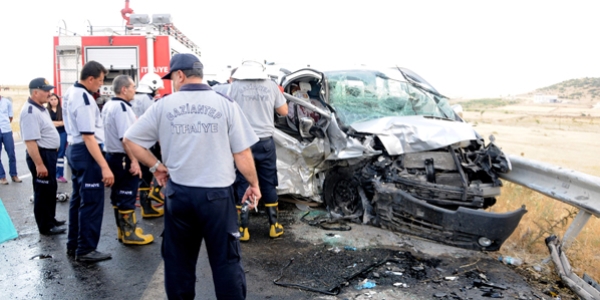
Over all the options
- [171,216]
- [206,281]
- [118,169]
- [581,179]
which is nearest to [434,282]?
[581,179]

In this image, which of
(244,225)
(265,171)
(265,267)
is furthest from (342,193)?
(265,267)

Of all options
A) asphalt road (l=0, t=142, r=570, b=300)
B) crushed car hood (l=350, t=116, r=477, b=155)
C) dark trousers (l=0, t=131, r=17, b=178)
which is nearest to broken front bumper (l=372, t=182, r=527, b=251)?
asphalt road (l=0, t=142, r=570, b=300)

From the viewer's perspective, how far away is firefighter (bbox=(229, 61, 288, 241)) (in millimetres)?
5008

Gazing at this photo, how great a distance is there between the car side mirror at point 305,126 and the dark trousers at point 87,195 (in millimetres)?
2521

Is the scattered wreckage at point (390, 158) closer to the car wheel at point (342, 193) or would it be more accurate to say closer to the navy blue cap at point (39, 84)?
the car wheel at point (342, 193)

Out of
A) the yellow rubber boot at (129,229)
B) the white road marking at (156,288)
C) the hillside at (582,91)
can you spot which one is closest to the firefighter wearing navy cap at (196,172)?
the white road marking at (156,288)

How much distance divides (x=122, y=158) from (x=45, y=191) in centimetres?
116

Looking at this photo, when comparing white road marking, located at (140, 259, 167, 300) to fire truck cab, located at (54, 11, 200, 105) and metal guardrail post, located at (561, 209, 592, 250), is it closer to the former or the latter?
metal guardrail post, located at (561, 209, 592, 250)

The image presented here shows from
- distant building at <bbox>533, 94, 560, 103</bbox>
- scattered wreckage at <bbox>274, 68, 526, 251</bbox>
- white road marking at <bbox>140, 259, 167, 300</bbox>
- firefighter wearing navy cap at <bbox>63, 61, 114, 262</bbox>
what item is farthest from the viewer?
distant building at <bbox>533, 94, 560, 103</bbox>

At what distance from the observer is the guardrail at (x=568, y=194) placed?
366cm

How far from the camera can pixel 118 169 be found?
4641mm

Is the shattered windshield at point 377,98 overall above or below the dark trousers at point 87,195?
above

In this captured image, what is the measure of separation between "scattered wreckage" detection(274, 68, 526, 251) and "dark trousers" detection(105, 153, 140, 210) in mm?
1934

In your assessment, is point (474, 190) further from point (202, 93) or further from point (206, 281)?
point (202, 93)
